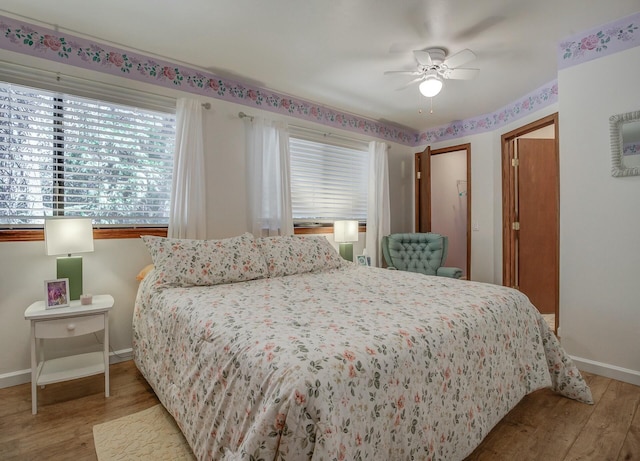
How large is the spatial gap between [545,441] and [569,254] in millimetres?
1506

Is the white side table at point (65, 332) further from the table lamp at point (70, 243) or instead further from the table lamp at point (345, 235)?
the table lamp at point (345, 235)

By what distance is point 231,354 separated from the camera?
1.25 metres

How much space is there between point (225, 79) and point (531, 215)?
372 centimetres

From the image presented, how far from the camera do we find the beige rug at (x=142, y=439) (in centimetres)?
159

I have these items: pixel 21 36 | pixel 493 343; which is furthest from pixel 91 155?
pixel 493 343

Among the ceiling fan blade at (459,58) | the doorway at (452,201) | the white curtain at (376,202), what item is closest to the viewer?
the ceiling fan blade at (459,58)

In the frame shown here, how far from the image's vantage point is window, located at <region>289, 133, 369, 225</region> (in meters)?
3.76

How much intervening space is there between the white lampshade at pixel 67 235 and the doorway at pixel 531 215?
422cm

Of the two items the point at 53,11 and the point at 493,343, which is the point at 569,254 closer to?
the point at 493,343

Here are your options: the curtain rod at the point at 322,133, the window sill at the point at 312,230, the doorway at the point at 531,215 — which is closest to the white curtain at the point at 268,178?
the curtain rod at the point at 322,133

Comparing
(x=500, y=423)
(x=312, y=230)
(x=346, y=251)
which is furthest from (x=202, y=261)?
(x=500, y=423)

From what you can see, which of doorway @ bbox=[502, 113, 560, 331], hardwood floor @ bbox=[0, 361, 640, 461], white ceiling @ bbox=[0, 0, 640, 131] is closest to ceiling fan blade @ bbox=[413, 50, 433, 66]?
white ceiling @ bbox=[0, 0, 640, 131]

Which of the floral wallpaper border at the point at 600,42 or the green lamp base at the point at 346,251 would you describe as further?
the green lamp base at the point at 346,251

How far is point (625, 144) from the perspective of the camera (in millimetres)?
2309
